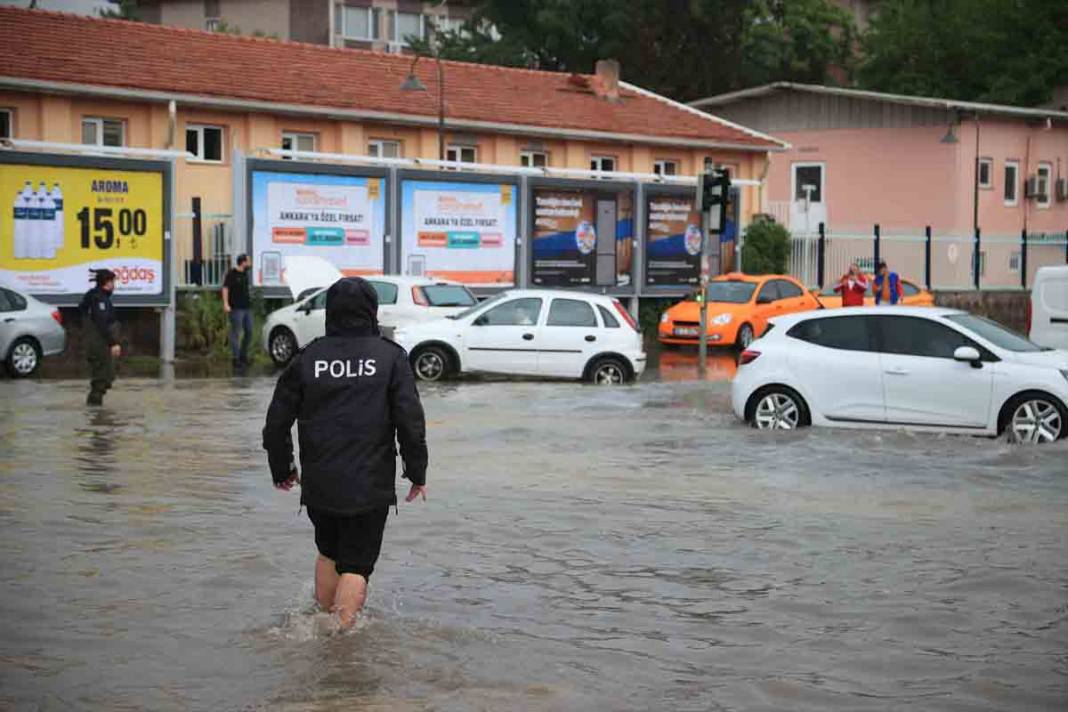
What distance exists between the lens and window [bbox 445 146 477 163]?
131 feet

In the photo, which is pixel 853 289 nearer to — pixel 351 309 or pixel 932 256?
pixel 932 256

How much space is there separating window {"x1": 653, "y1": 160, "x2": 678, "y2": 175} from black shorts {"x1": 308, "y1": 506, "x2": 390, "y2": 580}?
3620cm

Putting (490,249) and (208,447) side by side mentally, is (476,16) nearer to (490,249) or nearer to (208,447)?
(490,249)

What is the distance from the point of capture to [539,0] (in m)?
59.7

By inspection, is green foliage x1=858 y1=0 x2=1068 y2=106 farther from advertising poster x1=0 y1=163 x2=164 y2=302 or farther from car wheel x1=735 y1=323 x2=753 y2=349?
advertising poster x1=0 y1=163 x2=164 y2=302

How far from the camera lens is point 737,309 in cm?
3338

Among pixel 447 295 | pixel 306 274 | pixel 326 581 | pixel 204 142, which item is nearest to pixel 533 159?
pixel 204 142

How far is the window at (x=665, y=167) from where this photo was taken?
144 feet

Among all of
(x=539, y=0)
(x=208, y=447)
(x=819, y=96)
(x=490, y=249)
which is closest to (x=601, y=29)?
(x=539, y=0)

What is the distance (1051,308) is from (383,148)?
1951cm

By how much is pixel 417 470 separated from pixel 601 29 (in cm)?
5381

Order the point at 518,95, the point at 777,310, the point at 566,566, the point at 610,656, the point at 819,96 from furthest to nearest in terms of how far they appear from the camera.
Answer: the point at 819,96, the point at 518,95, the point at 777,310, the point at 566,566, the point at 610,656

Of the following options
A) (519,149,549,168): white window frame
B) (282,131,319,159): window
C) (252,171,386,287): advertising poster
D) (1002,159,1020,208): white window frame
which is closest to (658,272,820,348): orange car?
(252,171,386,287): advertising poster

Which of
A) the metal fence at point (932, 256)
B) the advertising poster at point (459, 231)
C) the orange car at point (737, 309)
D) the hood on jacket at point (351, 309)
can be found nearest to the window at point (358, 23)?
the metal fence at point (932, 256)
